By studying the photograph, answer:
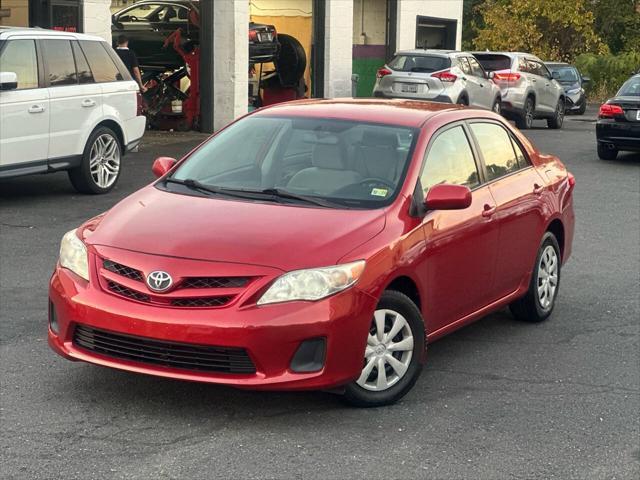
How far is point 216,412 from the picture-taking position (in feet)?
19.6

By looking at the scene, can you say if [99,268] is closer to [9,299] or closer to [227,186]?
[227,186]

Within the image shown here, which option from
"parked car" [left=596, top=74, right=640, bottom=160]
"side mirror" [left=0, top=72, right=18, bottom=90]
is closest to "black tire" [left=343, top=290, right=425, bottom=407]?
"side mirror" [left=0, top=72, right=18, bottom=90]

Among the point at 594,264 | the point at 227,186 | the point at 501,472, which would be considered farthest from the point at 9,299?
the point at 594,264

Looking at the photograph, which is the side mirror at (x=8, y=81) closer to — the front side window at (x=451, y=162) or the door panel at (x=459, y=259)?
the front side window at (x=451, y=162)

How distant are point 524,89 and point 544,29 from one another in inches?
939

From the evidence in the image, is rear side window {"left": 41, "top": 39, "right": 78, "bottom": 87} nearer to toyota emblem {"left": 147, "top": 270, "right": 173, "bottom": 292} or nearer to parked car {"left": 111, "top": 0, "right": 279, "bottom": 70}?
toyota emblem {"left": 147, "top": 270, "right": 173, "bottom": 292}

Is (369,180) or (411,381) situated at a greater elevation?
(369,180)

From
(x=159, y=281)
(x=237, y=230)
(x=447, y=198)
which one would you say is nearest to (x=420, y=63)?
(x=447, y=198)

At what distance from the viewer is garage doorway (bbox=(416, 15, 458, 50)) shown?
3378 centimetres

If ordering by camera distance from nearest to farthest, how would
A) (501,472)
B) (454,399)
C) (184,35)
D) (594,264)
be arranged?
(501,472) → (454,399) → (594,264) → (184,35)

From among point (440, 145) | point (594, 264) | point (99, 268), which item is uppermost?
point (440, 145)

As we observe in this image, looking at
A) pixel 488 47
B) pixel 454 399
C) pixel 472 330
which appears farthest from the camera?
pixel 488 47

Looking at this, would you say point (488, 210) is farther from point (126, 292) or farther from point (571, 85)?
point (571, 85)

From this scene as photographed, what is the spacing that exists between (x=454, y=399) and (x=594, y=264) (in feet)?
15.5
